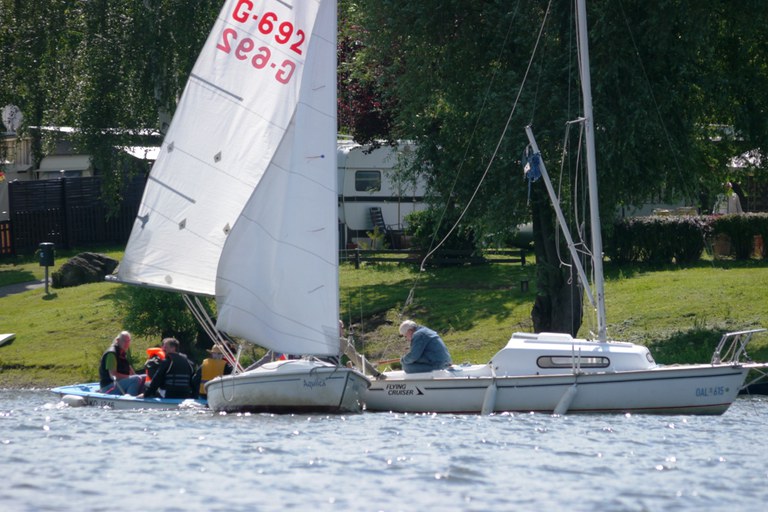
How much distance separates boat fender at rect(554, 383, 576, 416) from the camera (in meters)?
23.1

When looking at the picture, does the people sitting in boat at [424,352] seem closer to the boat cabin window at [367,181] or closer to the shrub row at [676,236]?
the shrub row at [676,236]

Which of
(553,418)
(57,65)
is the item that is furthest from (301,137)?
(57,65)

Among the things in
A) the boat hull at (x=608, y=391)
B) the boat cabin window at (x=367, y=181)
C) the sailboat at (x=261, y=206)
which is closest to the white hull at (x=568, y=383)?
the boat hull at (x=608, y=391)

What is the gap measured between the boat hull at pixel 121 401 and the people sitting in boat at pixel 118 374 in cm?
32

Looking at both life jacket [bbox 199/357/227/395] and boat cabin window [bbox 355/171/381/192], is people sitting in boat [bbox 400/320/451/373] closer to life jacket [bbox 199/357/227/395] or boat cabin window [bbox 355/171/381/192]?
life jacket [bbox 199/357/227/395]

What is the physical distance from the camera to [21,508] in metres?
13.8

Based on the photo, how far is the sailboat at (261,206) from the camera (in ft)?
75.2

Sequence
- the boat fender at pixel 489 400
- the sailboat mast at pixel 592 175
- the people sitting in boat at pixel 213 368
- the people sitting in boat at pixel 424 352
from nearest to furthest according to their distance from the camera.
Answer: the boat fender at pixel 489 400 → the people sitting in boat at pixel 424 352 → the sailboat mast at pixel 592 175 → the people sitting in boat at pixel 213 368

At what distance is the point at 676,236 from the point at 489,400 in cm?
1457

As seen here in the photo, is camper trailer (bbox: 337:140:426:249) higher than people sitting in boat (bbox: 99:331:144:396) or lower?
higher

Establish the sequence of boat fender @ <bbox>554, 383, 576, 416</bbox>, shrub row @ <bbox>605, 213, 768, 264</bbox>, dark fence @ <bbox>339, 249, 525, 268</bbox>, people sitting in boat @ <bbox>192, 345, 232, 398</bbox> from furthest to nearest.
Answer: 1. dark fence @ <bbox>339, 249, 525, 268</bbox>
2. shrub row @ <bbox>605, 213, 768, 264</bbox>
3. people sitting in boat @ <bbox>192, 345, 232, 398</bbox>
4. boat fender @ <bbox>554, 383, 576, 416</bbox>

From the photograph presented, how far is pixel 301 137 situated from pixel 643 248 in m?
15.9

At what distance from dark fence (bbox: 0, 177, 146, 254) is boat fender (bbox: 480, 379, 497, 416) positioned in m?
24.0

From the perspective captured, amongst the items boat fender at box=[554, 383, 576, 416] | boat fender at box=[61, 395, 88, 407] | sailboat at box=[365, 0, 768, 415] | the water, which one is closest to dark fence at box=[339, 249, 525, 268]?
sailboat at box=[365, 0, 768, 415]
